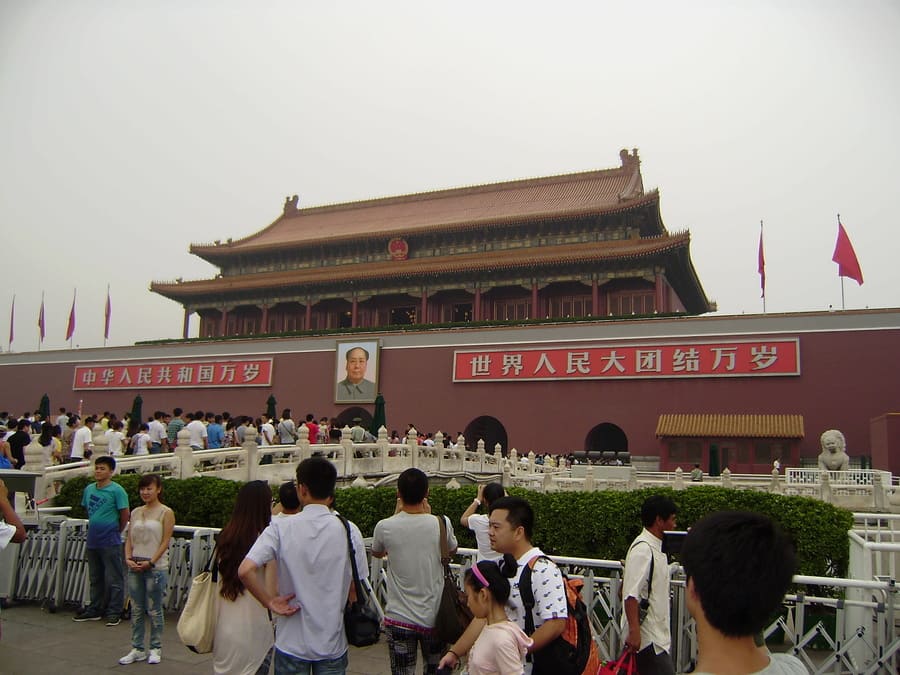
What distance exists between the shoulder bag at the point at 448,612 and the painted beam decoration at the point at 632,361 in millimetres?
18177

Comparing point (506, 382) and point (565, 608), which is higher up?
point (506, 382)

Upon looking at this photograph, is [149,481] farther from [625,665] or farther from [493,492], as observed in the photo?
[625,665]

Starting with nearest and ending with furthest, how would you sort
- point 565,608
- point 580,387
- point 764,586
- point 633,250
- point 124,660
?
point 764,586
point 565,608
point 124,660
point 580,387
point 633,250

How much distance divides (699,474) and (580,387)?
22.9 feet

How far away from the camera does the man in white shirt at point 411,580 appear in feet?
11.9

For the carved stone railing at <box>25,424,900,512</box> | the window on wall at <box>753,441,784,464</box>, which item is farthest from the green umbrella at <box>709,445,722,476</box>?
the carved stone railing at <box>25,424,900,512</box>

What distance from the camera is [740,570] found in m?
1.84

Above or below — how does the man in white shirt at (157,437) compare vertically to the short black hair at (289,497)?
above

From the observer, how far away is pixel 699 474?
1546cm

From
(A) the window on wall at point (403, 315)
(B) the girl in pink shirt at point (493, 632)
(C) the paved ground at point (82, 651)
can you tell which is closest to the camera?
(B) the girl in pink shirt at point (493, 632)

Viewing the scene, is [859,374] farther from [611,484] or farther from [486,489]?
[486,489]

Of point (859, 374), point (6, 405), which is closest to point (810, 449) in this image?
point (859, 374)

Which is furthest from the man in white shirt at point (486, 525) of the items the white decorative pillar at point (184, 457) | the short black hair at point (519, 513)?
the white decorative pillar at point (184, 457)

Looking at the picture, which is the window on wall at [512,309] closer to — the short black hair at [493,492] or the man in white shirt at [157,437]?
the man in white shirt at [157,437]
